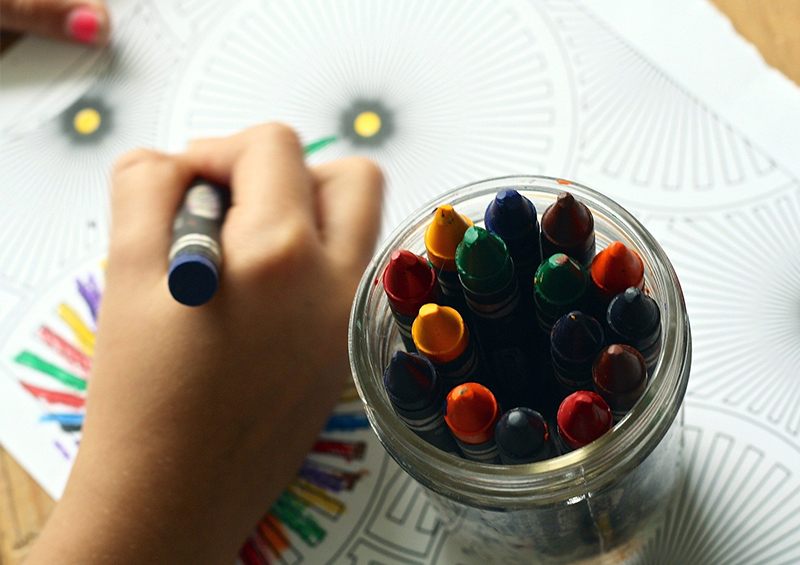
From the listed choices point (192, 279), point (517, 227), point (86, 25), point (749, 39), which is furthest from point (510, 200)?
point (86, 25)

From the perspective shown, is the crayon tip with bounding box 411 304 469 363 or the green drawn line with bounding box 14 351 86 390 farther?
the green drawn line with bounding box 14 351 86 390

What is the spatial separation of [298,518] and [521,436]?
8.5 inches

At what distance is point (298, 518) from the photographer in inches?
17.9

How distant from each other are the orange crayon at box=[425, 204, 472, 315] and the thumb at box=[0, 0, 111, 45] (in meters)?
0.45

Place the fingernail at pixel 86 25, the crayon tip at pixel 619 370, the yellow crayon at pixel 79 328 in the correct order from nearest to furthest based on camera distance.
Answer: the crayon tip at pixel 619 370, the yellow crayon at pixel 79 328, the fingernail at pixel 86 25

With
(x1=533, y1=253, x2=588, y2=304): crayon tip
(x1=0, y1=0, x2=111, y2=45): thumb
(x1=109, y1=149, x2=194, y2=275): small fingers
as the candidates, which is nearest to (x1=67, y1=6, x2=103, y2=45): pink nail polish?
(x1=0, y1=0, x2=111, y2=45): thumb

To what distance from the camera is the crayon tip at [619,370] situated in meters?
0.29

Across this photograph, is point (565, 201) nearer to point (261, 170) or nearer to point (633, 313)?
point (633, 313)

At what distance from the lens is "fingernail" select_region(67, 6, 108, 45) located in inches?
25.0

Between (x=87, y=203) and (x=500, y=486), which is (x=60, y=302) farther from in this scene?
(x=500, y=486)

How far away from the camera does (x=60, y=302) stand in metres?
0.54

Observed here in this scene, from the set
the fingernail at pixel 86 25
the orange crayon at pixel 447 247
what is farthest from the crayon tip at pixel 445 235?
the fingernail at pixel 86 25

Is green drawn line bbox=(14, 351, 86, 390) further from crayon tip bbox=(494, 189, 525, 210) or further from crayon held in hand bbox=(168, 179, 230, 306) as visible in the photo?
crayon tip bbox=(494, 189, 525, 210)

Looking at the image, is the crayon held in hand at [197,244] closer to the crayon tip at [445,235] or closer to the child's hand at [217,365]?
the child's hand at [217,365]
